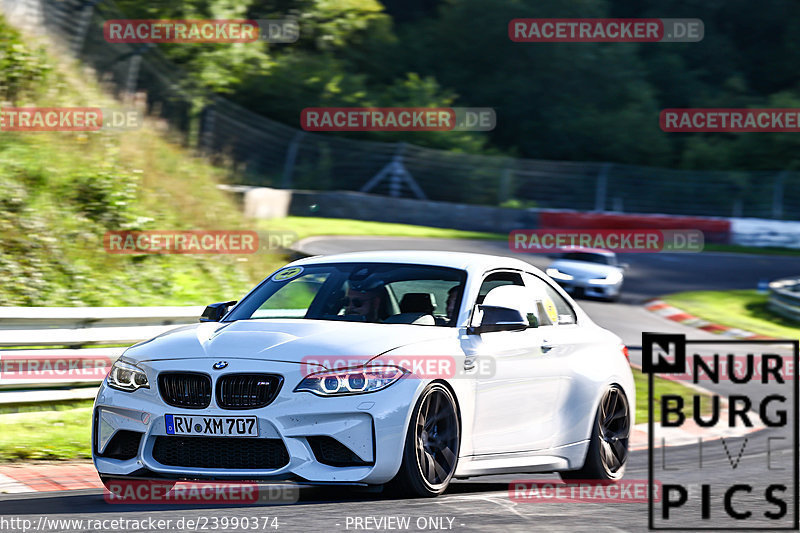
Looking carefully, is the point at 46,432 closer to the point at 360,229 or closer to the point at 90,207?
the point at 90,207

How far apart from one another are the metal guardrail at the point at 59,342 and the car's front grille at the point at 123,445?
8.27 feet

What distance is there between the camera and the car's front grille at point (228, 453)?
600 cm

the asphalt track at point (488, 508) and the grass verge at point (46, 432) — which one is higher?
the grass verge at point (46, 432)

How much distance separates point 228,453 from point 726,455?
18.5ft

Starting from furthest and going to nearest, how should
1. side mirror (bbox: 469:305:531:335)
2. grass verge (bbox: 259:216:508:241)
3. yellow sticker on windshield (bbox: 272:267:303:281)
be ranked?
grass verge (bbox: 259:216:508:241), yellow sticker on windshield (bbox: 272:267:303:281), side mirror (bbox: 469:305:531:335)

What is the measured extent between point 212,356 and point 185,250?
8.86m

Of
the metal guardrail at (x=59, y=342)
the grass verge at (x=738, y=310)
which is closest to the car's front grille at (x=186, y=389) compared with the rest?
the metal guardrail at (x=59, y=342)

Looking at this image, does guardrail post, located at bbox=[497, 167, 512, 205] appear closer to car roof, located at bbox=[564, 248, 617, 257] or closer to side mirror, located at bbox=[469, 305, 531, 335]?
car roof, located at bbox=[564, 248, 617, 257]

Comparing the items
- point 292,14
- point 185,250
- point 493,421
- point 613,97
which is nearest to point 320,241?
point 185,250

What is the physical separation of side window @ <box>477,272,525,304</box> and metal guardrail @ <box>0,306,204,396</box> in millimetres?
3537

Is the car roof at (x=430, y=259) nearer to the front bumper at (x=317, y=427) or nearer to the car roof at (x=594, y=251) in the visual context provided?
the front bumper at (x=317, y=427)

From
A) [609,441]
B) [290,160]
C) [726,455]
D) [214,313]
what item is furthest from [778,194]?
[214,313]

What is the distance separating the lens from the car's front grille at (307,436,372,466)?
602 centimetres

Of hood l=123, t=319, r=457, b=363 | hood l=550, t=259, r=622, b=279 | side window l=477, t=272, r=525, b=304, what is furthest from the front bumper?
hood l=550, t=259, r=622, b=279
